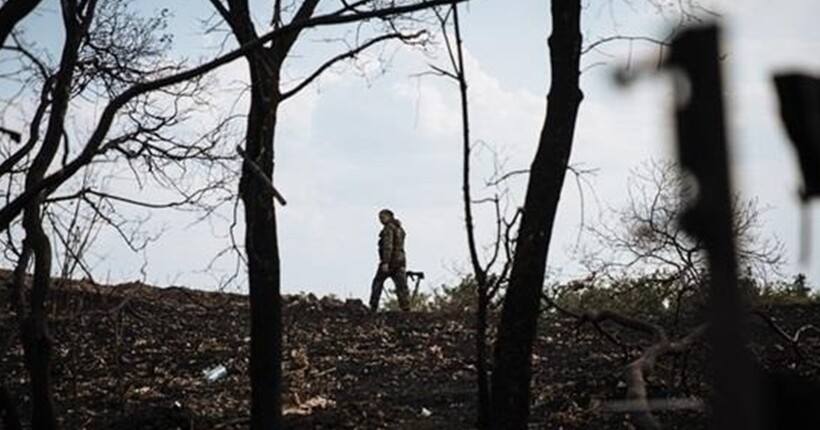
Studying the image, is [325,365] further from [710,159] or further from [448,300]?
[710,159]

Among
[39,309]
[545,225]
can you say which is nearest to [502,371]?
[545,225]

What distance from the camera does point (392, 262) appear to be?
68.1 ft

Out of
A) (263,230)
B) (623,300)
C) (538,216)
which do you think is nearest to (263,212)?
(263,230)

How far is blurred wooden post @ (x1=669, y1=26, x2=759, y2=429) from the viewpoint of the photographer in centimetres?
115

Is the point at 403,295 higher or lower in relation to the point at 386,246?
lower

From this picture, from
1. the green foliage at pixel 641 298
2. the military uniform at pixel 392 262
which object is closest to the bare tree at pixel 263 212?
the green foliage at pixel 641 298

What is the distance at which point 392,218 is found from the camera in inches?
826

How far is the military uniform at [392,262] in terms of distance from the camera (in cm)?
2070

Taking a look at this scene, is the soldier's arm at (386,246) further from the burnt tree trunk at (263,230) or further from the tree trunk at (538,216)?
Result: the tree trunk at (538,216)

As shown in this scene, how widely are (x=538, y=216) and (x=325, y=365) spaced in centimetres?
691

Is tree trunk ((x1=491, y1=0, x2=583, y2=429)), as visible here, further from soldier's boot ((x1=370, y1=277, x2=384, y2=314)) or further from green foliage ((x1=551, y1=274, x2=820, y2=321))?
soldier's boot ((x1=370, y1=277, x2=384, y2=314))


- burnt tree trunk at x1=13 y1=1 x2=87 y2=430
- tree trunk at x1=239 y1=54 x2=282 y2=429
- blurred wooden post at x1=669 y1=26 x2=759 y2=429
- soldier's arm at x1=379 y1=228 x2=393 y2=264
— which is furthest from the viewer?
soldier's arm at x1=379 y1=228 x2=393 y2=264

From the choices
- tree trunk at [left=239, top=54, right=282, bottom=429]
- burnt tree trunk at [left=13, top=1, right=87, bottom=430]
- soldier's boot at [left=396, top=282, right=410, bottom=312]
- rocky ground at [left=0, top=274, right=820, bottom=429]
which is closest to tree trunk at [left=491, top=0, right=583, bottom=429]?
rocky ground at [left=0, top=274, right=820, bottom=429]

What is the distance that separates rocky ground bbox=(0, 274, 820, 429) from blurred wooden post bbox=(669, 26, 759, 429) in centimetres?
851
